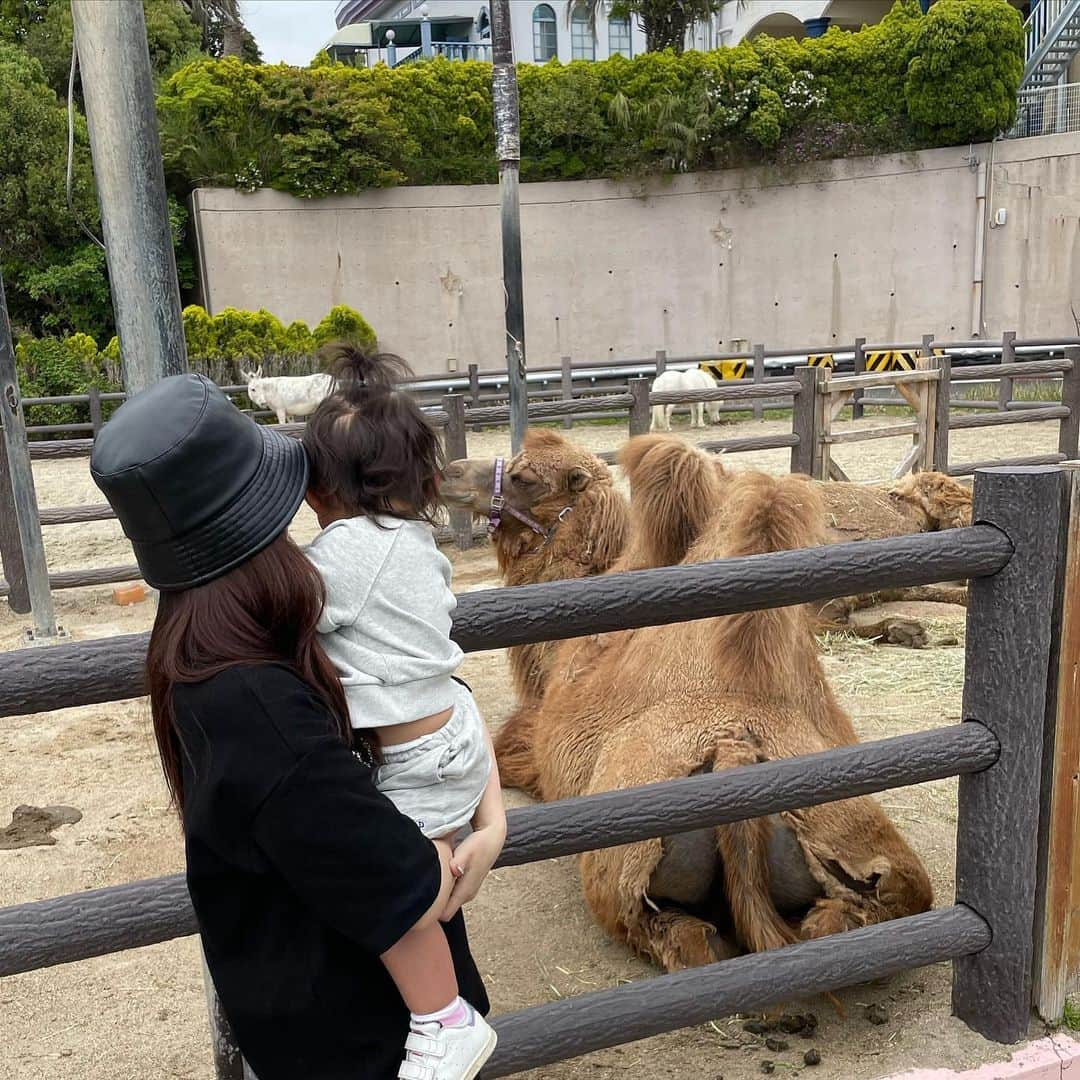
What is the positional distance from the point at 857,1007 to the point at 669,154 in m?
24.3

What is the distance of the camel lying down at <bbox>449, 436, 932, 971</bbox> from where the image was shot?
2621 mm

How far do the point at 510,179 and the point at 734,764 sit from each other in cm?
Answer: 712

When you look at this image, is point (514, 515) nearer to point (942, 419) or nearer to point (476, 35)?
point (942, 419)

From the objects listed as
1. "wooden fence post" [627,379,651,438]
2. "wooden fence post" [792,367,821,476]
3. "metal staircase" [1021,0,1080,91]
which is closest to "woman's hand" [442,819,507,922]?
"wooden fence post" [627,379,651,438]

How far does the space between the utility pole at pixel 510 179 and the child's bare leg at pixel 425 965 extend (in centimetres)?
695

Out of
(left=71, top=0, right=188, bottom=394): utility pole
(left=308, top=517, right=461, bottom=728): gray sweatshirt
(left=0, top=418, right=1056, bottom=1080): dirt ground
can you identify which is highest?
(left=71, top=0, right=188, bottom=394): utility pole

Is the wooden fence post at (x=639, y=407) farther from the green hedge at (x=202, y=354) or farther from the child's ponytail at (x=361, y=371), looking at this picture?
the green hedge at (x=202, y=354)

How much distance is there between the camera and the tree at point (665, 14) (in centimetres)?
2678

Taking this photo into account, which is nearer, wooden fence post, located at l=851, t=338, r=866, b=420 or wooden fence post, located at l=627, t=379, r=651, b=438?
wooden fence post, located at l=627, t=379, r=651, b=438

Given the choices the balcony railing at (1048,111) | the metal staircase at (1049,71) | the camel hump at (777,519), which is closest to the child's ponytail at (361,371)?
the camel hump at (777,519)

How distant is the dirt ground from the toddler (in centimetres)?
138

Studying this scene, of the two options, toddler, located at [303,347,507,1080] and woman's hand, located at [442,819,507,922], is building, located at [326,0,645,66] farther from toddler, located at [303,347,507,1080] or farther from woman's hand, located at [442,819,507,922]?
woman's hand, located at [442,819,507,922]

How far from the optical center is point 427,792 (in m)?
1.36

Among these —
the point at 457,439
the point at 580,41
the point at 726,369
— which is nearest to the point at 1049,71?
the point at 726,369
